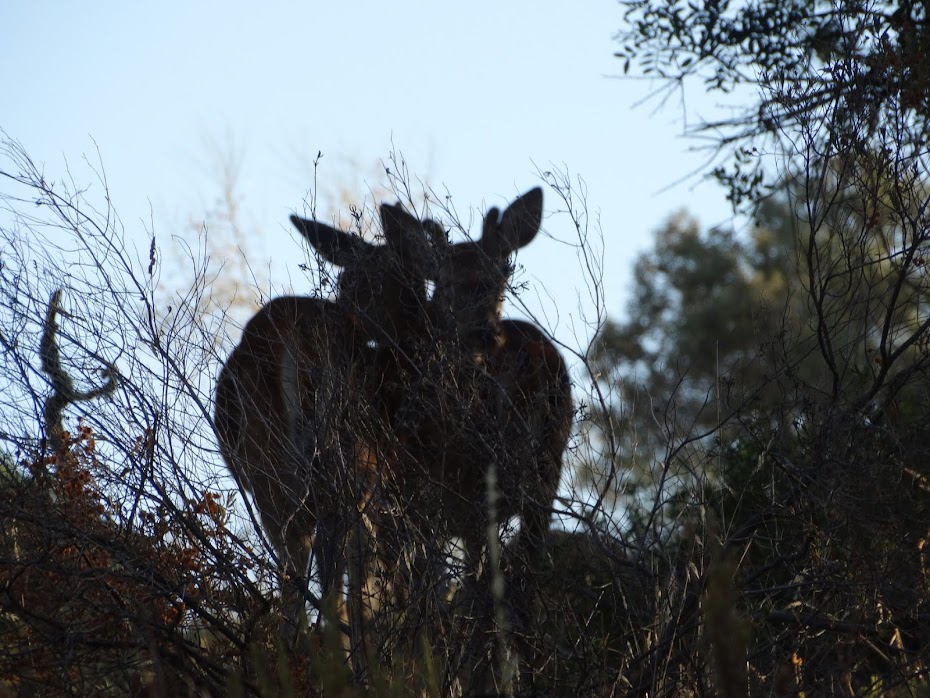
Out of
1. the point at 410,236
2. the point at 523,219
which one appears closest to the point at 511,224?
the point at 523,219

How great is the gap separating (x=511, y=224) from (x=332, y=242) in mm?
935

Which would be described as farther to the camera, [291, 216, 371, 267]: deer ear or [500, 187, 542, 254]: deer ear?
[500, 187, 542, 254]: deer ear

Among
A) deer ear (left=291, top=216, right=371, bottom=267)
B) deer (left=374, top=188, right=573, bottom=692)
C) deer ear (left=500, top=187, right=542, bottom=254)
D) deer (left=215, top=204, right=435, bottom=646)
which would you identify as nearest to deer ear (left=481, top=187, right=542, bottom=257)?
deer ear (left=500, top=187, right=542, bottom=254)

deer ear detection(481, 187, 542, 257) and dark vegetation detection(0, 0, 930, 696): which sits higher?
deer ear detection(481, 187, 542, 257)

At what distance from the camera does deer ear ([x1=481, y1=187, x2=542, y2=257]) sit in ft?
19.0

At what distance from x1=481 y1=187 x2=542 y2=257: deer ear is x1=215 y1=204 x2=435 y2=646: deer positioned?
527mm

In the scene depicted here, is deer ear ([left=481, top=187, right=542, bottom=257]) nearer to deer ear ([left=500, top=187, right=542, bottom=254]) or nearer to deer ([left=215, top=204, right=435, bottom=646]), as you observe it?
deer ear ([left=500, top=187, right=542, bottom=254])

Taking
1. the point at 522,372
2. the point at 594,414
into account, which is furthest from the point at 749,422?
the point at 522,372

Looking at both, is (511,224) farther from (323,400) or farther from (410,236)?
(323,400)

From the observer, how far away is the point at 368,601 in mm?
4922

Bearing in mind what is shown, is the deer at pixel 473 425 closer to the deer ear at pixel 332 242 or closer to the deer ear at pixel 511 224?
the deer ear at pixel 511 224

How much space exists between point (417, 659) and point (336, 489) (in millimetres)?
758

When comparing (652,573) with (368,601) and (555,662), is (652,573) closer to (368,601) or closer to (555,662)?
(555,662)

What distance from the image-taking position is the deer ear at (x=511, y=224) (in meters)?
5.79
